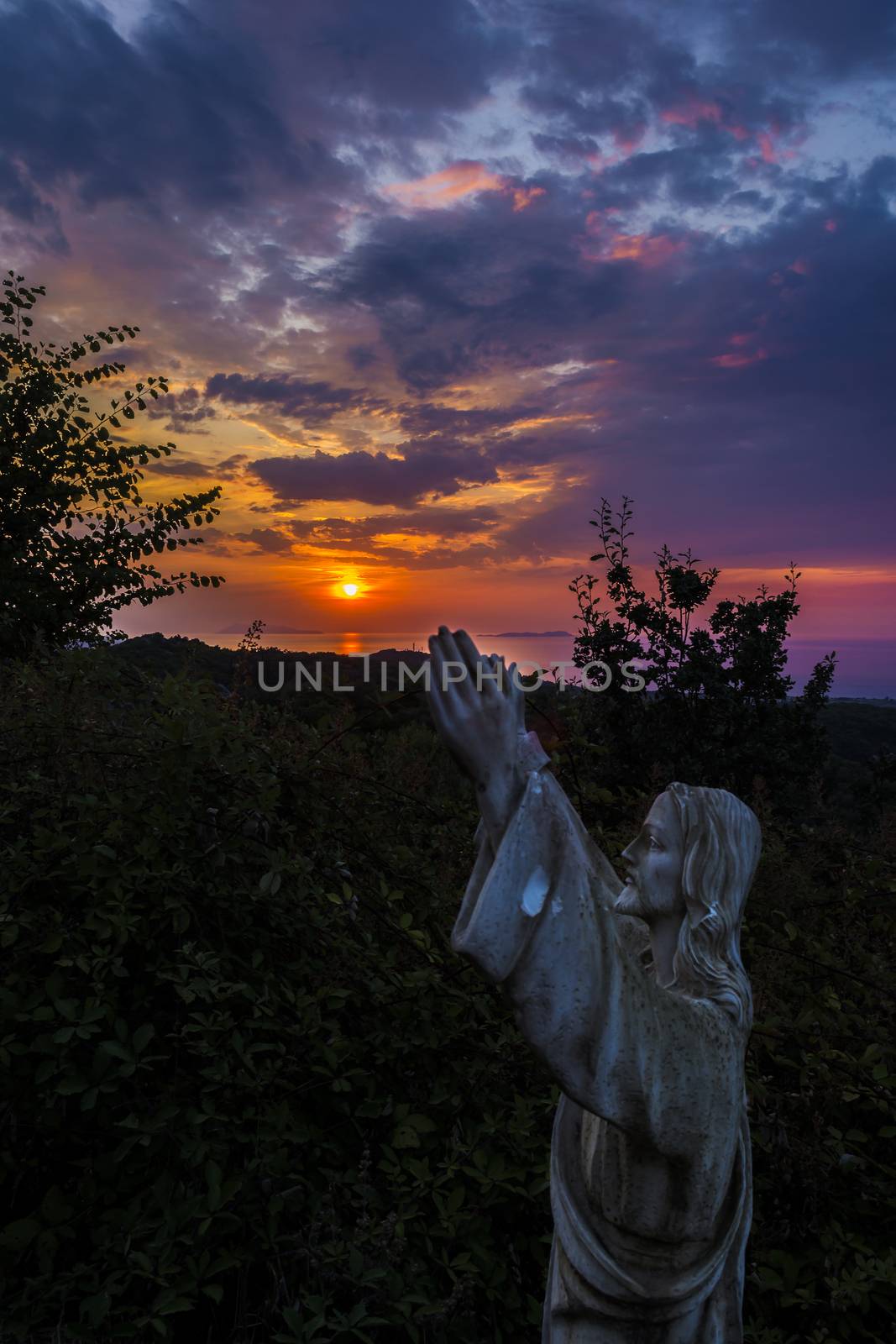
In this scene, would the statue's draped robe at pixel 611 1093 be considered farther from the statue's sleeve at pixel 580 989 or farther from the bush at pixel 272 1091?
the bush at pixel 272 1091

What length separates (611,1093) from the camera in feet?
4.71

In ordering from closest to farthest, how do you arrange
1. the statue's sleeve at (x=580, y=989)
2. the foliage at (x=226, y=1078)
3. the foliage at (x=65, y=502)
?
the statue's sleeve at (x=580, y=989), the foliage at (x=226, y=1078), the foliage at (x=65, y=502)

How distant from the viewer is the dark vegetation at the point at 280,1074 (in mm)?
2906

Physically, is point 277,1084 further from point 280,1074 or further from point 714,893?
point 714,893

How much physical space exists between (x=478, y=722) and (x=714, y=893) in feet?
→ 1.93

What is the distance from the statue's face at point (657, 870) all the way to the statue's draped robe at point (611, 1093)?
0.06 m

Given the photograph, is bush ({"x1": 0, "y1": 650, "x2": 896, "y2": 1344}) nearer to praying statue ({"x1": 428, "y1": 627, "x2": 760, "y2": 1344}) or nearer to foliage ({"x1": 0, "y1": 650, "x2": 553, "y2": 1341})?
foliage ({"x1": 0, "y1": 650, "x2": 553, "y2": 1341})

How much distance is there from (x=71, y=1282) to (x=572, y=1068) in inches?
90.7

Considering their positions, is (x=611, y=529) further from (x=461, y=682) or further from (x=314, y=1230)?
(x=461, y=682)

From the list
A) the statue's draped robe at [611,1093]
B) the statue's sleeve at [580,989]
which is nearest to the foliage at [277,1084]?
the statue's draped robe at [611,1093]

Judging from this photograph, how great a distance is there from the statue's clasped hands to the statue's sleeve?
44 mm

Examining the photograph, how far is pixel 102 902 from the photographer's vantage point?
3568 millimetres

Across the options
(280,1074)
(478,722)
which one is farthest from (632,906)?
(280,1074)

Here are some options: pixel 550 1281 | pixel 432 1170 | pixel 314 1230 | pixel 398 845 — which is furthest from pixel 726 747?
pixel 550 1281
